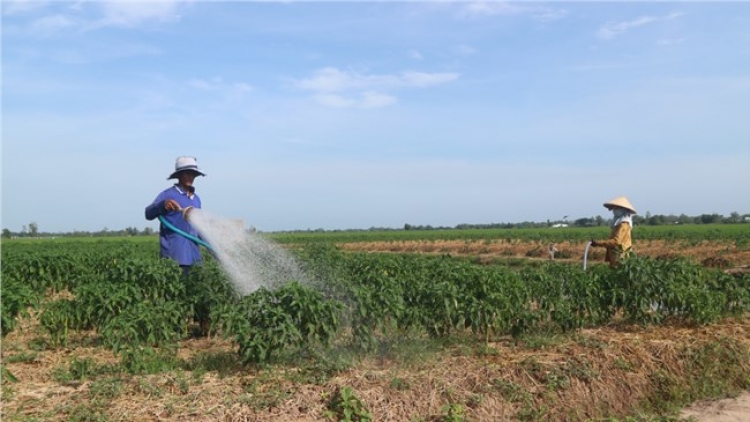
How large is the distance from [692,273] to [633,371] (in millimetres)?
2807

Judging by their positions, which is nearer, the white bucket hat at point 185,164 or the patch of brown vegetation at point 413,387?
the patch of brown vegetation at point 413,387

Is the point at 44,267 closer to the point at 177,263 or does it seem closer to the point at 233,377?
the point at 177,263

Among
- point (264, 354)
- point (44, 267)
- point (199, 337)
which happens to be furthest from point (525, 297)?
point (44, 267)

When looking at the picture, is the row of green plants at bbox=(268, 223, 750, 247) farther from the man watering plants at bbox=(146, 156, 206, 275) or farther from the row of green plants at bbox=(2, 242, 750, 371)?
the row of green plants at bbox=(2, 242, 750, 371)

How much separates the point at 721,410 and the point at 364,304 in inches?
141

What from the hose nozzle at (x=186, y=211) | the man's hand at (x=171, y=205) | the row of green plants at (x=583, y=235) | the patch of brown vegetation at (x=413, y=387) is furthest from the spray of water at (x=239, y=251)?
the row of green plants at (x=583, y=235)

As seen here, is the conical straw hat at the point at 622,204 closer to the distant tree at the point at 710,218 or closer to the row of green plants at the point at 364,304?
the row of green plants at the point at 364,304

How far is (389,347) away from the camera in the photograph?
657 centimetres

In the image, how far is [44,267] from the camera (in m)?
14.5

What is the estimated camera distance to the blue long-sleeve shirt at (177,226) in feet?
24.6

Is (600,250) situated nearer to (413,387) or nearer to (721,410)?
(721,410)

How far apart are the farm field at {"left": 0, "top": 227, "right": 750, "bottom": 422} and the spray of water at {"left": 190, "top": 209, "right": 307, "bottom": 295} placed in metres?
0.27

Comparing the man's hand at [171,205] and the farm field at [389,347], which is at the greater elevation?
the man's hand at [171,205]

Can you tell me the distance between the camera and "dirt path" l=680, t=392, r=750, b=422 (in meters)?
5.47
